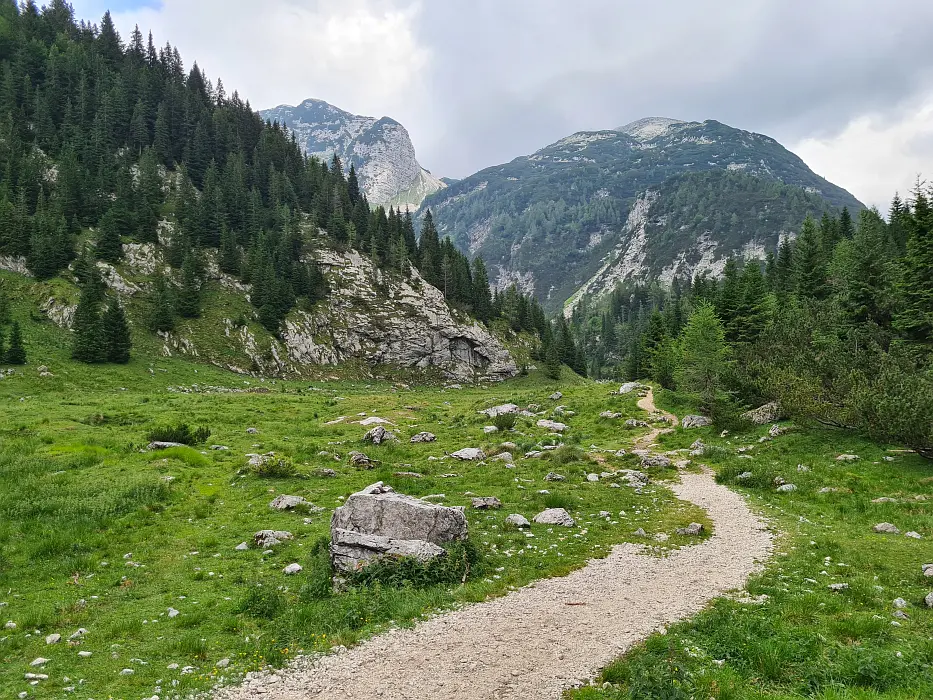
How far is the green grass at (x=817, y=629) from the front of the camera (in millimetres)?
8297

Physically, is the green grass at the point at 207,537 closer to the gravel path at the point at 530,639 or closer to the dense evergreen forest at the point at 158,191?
the gravel path at the point at 530,639

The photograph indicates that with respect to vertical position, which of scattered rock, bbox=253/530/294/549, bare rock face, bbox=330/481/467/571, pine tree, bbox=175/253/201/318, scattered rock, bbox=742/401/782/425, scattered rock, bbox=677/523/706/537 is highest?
pine tree, bbox=175/253/201/318

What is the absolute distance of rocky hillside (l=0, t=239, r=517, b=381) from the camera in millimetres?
70062

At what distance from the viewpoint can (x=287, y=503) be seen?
2014 cm

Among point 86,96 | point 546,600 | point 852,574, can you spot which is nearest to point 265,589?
point 546,600

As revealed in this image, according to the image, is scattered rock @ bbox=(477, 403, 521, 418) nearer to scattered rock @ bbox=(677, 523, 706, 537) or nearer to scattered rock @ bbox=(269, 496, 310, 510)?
scattered rock @ bbox=(269, 496, 310, 510)

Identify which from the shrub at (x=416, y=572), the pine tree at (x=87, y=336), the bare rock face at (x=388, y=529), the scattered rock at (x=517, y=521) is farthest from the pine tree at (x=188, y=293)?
the shrub at (x=416, y=572)

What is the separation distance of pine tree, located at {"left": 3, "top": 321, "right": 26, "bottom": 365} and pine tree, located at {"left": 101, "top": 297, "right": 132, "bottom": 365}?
8.69 metres

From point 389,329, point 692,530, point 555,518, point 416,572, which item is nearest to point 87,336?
point 389,329

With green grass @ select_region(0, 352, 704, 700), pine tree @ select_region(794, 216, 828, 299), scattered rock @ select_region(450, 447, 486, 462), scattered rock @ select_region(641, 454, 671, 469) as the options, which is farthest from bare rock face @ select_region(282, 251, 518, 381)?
scattered rock @ select_region(641, 454, 671, 469)

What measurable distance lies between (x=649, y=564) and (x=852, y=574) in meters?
5.39

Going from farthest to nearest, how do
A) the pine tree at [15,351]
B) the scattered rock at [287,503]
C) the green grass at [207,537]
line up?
1. the pine tree at [15,351]
2. the scattered rock at [287,503]
3. the green grass at [207,537]

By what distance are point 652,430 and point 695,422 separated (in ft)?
11.0

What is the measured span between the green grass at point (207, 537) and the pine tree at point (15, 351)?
44.4 feet
